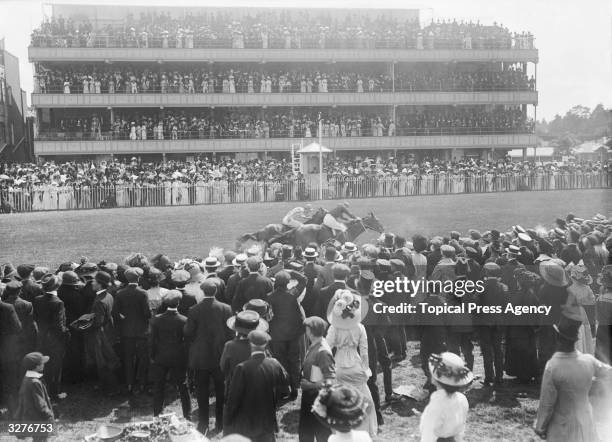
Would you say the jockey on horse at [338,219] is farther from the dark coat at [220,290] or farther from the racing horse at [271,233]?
the dark coat at [220,290]

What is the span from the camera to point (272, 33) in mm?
41938

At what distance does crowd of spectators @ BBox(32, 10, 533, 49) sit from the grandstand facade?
84mm

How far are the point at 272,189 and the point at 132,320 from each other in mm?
22042

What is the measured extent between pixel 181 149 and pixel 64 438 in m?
34.6

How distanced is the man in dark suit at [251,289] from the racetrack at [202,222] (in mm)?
7610

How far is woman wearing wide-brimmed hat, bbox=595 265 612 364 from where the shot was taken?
8039 millimetres

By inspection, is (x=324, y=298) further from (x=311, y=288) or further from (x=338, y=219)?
(x=338, y=219)

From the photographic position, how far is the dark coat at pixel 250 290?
8883 mm

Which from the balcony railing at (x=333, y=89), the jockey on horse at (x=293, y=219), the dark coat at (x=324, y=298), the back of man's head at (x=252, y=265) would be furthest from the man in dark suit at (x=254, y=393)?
the balcony railing at (x=333, y=89)

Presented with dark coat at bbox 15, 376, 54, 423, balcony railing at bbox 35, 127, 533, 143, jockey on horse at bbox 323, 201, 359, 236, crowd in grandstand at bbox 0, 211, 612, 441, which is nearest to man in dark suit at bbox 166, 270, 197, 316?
crowd in grandstand at bbox 0, 211, 612, 441

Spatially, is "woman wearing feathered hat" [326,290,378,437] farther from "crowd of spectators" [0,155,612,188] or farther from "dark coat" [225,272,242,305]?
"crowd of spectators" [0,155,612,188]

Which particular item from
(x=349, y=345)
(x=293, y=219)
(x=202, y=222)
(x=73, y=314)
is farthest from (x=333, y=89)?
(x=349, y=345)

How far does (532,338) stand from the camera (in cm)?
939

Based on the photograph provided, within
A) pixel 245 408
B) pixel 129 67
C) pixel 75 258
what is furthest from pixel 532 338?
pixel 129 67
